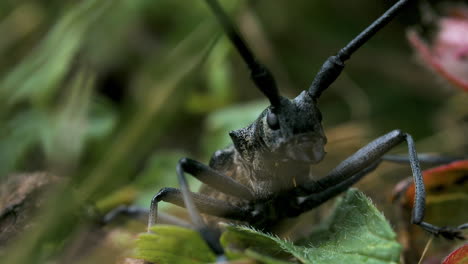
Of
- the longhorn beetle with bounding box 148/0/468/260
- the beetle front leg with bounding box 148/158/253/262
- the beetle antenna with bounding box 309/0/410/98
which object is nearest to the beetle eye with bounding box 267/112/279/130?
the longhorn beetle with bounding box 148/0/468/260

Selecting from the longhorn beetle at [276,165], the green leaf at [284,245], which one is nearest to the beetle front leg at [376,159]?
the longhorn beetle at [276,165]

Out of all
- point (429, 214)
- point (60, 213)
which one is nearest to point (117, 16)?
point (60, 213)

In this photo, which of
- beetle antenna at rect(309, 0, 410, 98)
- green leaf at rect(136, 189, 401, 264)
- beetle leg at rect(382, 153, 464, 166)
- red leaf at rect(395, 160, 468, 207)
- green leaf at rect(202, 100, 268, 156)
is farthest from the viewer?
green leaf at rect(202, 100, 268, 156)

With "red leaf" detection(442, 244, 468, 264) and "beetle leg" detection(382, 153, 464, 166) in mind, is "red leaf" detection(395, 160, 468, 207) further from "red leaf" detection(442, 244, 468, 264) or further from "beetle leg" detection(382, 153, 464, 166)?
"red leaf" detection(442, 244, 468, 264)

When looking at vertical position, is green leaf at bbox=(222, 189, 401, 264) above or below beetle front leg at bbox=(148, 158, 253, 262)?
below

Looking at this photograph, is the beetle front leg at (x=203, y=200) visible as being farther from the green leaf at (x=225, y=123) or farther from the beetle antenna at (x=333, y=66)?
the green leaf at (x=225, y=123)

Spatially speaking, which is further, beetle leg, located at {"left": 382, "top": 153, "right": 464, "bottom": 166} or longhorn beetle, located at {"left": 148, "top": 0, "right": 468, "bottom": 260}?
beetle leg, located at {"left": 382, "top": 153, "right": 464, "bottom": 166}
